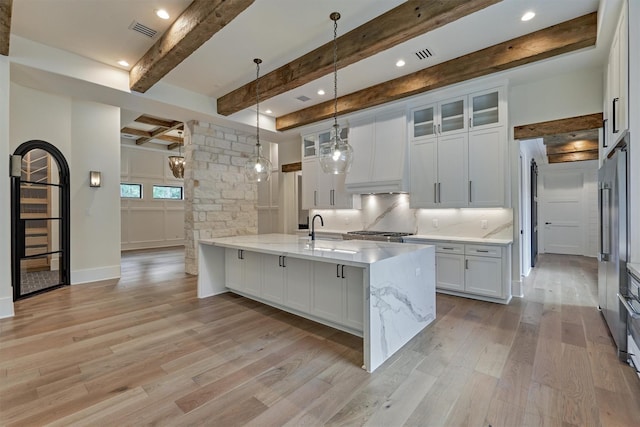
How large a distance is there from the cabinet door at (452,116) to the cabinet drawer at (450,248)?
1643 mm

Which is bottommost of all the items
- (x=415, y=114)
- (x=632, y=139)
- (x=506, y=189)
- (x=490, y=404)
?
(x=490, y=404)

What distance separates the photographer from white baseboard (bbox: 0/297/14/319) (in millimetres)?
3387

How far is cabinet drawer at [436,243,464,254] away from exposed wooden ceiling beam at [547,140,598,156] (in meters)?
3.58

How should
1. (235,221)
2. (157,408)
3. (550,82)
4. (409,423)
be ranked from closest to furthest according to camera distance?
(409,423) → (157,408) → (550,82) → (235,221)

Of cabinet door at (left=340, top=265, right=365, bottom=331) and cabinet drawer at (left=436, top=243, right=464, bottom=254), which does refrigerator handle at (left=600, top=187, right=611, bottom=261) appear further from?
cabinet door at (left=340, top=265, right=365, bottom=331)

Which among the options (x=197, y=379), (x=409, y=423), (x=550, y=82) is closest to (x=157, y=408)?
(x=197, y=379)

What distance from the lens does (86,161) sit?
5141mm

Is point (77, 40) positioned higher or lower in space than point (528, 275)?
higher

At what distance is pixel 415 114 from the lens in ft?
15.8

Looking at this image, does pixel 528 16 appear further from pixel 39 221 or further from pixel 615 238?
pixel 39 221

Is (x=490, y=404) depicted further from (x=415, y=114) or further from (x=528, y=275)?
(x=528, y=275)

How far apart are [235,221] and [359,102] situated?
3369 mm

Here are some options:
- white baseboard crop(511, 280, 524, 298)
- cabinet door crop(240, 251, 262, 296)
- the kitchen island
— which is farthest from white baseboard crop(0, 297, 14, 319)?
white baseboard crop(511, 280, 524, 298)

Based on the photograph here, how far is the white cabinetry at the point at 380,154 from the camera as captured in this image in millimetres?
4816
